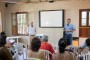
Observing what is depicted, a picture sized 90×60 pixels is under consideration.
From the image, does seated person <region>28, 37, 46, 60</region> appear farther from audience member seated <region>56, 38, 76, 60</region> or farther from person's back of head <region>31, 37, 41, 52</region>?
audience member seated <region>56, 38, 76, 60</region>

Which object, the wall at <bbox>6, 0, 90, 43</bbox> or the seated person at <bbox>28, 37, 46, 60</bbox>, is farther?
the wall at <bbox>6, 0, 90, 43</bbox>

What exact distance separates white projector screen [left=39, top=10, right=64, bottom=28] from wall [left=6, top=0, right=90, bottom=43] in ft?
0.71

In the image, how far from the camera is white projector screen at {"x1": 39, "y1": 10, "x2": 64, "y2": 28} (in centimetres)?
1051

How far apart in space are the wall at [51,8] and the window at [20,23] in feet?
0.81

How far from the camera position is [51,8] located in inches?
422

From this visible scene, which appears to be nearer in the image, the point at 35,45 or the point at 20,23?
the point at 35,45

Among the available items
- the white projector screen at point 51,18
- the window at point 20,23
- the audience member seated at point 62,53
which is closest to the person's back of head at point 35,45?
the audience member seated at point 62,53

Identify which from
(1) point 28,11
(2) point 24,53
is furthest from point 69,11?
(2) point 24,53

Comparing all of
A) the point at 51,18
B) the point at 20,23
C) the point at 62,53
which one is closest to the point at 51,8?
the point at 51,18

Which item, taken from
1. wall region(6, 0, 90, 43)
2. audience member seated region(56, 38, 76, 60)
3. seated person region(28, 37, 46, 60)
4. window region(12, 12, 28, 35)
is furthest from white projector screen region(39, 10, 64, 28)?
audience member seated region(56, 38, 76, 60)

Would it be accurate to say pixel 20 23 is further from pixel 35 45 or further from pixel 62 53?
pixel 62 53

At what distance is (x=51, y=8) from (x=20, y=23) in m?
2.25

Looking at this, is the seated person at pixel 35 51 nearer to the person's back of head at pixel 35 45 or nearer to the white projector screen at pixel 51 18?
the person's back of head at pixel 35 45

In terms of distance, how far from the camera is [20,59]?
161 inches
